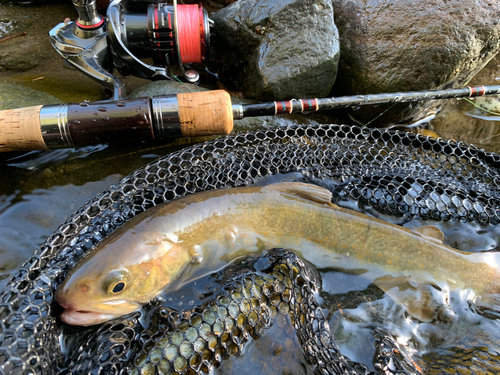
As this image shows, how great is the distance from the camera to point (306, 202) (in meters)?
2.44

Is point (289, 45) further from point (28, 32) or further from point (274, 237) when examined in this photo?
point (28, 32)

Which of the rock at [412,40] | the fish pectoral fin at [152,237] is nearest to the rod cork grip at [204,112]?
the fish pectoral fin at [152,237]

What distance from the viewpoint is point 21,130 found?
248cm

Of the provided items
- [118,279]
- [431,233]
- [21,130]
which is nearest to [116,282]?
[118,279]

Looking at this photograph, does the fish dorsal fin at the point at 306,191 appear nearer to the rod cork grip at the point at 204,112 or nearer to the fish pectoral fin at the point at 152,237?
the rod cork grip at the point at 204,112

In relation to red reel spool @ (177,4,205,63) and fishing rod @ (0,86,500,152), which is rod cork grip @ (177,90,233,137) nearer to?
fishing rod @ (0,86,500,152)

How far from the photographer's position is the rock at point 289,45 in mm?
3828

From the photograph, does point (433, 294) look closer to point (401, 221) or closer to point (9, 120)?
point (401, 221)

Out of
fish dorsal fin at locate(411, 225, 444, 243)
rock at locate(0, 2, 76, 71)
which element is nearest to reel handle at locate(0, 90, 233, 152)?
fish dorsal fin at locate(411, 225, 444, 243)

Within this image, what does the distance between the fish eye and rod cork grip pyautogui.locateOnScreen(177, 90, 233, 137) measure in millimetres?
1275

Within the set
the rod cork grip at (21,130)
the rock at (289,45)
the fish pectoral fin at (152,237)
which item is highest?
the rock at (289,45)

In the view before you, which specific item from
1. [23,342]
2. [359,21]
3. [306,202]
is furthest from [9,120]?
[359,21]

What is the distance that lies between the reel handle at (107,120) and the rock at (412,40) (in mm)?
2174

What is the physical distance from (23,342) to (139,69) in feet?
8.47
